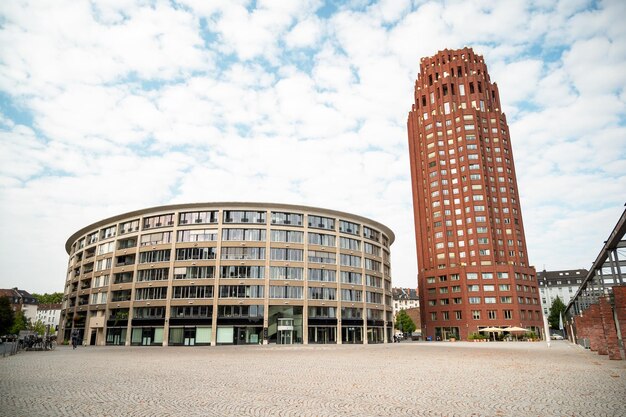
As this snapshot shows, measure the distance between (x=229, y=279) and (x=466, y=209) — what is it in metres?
59.1

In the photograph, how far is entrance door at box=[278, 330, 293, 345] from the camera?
195 ft

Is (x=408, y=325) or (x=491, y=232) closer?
(x=491, y=232)

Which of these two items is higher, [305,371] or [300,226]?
[300,226]

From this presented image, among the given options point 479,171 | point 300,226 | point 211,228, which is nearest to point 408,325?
point 479,171

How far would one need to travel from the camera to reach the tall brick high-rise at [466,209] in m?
88.5

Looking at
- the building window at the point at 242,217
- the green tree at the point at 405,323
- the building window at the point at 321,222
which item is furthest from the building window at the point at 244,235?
the green tree at the point at 405,323

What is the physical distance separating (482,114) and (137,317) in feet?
286

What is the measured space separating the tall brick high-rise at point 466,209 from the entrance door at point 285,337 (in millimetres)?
44134

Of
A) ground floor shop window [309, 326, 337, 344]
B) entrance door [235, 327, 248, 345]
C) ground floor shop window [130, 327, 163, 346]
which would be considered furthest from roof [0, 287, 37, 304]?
ground floor shop window [309, 326, 337, 344]

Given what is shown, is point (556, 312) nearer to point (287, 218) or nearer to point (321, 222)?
point (321, 222)

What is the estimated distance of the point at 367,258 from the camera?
71.8 meters

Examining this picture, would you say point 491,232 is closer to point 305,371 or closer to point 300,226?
point 300,226

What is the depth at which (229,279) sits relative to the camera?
59.6 meters

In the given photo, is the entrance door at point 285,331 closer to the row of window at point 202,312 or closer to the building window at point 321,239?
the row of window at point 202,312
